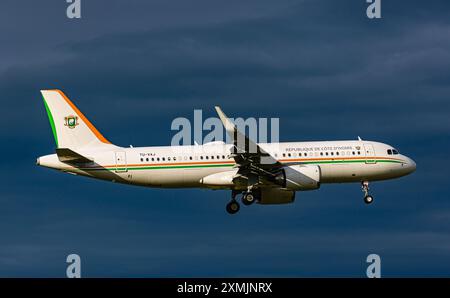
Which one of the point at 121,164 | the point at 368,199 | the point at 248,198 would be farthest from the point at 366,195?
the point at 121,164

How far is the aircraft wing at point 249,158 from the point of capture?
3226 inches

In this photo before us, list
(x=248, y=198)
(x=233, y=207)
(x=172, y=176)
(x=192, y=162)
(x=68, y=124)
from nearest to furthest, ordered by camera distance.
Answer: (x=192, y=162)
(x=172, y=176)
(x=248, y=198)
(x=233, y=207)
(x=68, y=124)

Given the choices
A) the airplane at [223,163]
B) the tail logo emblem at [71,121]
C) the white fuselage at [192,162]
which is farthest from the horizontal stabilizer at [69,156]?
the tail logo emblem at [71,121]

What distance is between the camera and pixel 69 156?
3349 inches

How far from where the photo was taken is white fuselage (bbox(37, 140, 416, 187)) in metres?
86.8

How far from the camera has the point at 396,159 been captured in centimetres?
9031

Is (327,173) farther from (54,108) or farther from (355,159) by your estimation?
(54,108)

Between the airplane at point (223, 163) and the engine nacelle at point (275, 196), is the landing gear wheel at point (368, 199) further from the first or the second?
the engine nacelle at point (275, 196)

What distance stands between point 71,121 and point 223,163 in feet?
47.5

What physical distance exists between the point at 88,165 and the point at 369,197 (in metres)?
25.2

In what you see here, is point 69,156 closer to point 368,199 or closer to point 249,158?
point 249,158

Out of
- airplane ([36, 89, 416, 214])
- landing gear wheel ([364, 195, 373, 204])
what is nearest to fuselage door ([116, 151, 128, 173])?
airplane ([36, 89, 416, 214])
